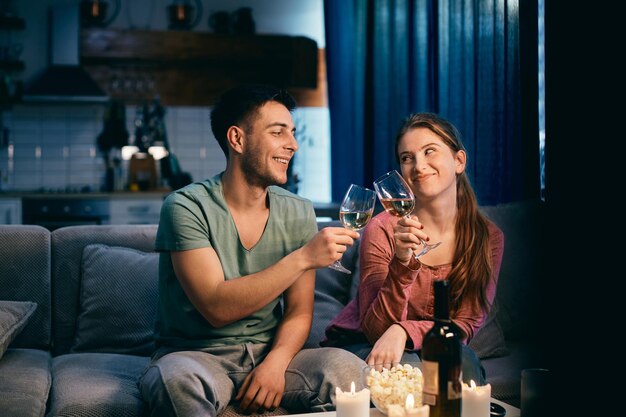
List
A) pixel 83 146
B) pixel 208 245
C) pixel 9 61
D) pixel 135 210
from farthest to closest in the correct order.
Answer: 1. pixel 83 146
2. pixel 9 61
3. pixel 135 210
4. pixel 208 245

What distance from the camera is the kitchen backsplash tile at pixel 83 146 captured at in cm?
584

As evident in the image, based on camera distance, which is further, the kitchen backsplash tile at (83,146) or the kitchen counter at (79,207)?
the kitchen backsplash tile at (83,146)

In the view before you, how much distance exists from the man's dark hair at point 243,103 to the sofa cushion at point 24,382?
85 centimetres

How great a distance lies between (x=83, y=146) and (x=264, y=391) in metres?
4.43

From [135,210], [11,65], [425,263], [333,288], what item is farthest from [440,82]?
[11,65]

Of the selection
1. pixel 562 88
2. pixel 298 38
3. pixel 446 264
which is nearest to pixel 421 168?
pixel 446 264

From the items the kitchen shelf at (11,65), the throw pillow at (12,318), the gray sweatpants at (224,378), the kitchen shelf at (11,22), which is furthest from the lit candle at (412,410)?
the kitchen shelf at (11,22)

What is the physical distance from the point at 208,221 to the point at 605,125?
1.18 m

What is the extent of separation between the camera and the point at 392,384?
1.45 m

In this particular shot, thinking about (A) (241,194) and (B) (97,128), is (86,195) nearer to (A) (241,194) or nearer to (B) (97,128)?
(B) (97,128)

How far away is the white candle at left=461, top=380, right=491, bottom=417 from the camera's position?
1419mm

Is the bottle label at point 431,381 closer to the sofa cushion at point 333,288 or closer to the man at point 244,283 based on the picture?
the man at point 244,283

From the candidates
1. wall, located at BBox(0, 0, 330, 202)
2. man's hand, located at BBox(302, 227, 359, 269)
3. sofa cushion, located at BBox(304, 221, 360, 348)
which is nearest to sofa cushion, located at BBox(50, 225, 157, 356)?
sofa cushion, located at BBox(304, 221, 360, 348)

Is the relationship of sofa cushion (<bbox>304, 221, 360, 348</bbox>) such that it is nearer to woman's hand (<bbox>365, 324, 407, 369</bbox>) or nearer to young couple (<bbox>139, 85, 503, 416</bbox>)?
young couple (<bbox>139, 85, 503, 416</bbox>)
